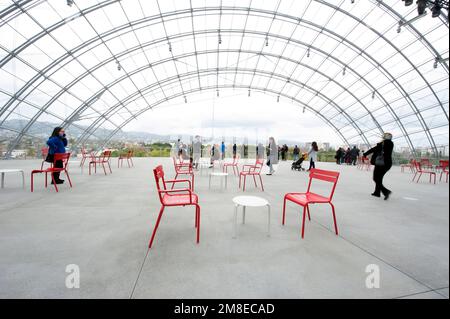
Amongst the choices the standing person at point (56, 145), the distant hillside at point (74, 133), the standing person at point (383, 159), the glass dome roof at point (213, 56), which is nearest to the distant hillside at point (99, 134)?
the distant hillside at point (74, 133)

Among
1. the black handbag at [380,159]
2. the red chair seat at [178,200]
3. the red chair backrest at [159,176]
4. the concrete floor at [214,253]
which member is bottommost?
the concrete floor at [214,253]

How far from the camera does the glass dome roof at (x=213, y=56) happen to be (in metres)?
12.4

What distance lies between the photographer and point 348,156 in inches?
767

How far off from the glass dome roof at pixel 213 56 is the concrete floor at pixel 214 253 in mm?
13229

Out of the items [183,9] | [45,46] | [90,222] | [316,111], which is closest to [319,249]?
[90,222]

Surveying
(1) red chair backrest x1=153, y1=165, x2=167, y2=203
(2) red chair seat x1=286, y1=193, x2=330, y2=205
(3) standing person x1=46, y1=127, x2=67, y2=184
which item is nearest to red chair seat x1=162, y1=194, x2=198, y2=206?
(1) red chair backrest x1=153, y1=165, x2=167, y2=203

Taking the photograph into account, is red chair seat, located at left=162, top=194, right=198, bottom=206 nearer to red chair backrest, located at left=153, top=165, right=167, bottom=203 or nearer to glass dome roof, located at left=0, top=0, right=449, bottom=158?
red chair backrest, located at left=153, top=165, right=167, bottom=203

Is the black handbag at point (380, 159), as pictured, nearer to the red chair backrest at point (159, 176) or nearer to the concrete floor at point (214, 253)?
the concrete floor at point (214, 253)

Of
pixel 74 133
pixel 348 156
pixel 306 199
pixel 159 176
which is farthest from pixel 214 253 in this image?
pixel 74 133

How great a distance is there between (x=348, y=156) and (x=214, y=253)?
21.1 metres

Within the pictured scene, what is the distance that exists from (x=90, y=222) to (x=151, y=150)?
21878mm

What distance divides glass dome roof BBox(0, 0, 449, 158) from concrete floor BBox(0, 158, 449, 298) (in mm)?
13229

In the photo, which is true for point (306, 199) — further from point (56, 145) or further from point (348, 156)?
point (348, 156)
